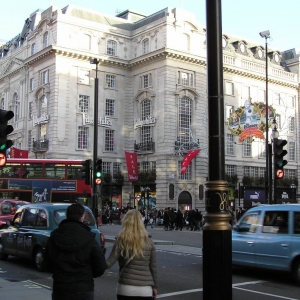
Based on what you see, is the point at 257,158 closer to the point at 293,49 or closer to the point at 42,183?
the point at 293,49

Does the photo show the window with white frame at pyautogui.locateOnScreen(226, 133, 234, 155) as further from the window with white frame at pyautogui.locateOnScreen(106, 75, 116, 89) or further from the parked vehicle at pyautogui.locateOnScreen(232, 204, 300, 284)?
the parked vehicle at pyautogui.locateOnScreen(232, 204, 300, 284)

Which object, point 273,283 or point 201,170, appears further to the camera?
point 201,170

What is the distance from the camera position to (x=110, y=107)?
167ft

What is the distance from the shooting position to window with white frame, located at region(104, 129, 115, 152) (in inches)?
1977

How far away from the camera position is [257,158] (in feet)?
183

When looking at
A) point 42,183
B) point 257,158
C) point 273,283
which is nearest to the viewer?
point 273,283

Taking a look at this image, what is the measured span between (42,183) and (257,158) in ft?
104

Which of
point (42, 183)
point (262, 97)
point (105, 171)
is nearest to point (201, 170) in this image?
point (105, 171)

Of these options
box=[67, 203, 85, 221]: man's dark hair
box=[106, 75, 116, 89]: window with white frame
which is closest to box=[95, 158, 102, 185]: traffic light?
box=[67, 203, 85, 221]: man's dark hair

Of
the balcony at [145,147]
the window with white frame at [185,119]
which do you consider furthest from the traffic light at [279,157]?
the balcony at [145,147]

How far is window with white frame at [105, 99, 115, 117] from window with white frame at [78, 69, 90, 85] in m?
2.98

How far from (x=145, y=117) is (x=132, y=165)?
549 centimetres

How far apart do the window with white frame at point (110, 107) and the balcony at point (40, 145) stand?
708 centimetres

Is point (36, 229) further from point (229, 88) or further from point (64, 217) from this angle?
point (229, 88)
